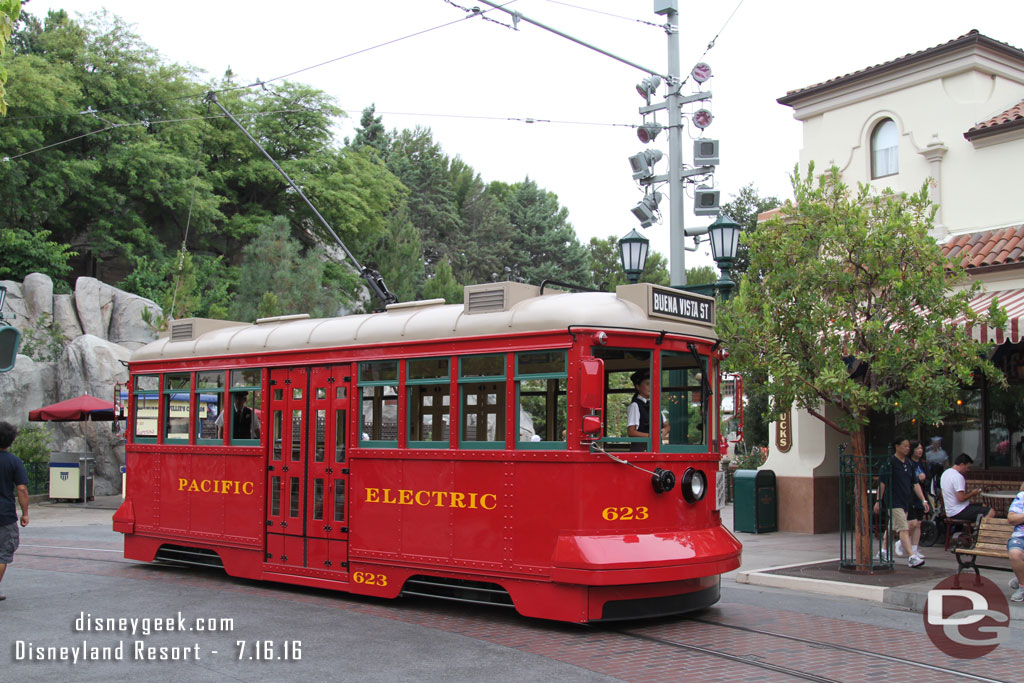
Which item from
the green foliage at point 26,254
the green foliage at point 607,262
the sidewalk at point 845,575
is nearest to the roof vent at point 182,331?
the sidewalk at point 845,575

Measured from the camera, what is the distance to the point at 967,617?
9.55m

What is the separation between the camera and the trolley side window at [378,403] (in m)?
10.1

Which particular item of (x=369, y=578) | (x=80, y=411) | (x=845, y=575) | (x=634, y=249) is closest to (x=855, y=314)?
(x=845, y=575)

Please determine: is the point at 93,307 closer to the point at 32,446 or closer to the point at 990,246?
the point at 32,446

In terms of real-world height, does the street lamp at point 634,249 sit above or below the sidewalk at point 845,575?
above

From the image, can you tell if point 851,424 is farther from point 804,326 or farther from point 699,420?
point 699,420

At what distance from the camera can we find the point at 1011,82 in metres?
17.1

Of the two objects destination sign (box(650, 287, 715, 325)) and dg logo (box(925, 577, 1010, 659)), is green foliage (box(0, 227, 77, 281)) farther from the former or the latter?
dg logo (box(925, 577, 1010, 659))

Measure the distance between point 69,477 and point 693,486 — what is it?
2045 cm

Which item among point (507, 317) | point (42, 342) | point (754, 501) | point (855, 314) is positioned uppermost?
point (42, 342)

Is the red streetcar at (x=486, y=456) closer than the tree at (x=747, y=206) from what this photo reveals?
Yes

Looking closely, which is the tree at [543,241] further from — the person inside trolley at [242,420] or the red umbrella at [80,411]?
the person inside trolley at [242,420]

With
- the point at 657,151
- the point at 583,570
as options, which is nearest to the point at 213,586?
the point at 583,570

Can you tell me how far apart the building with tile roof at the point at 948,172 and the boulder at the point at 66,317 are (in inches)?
962
